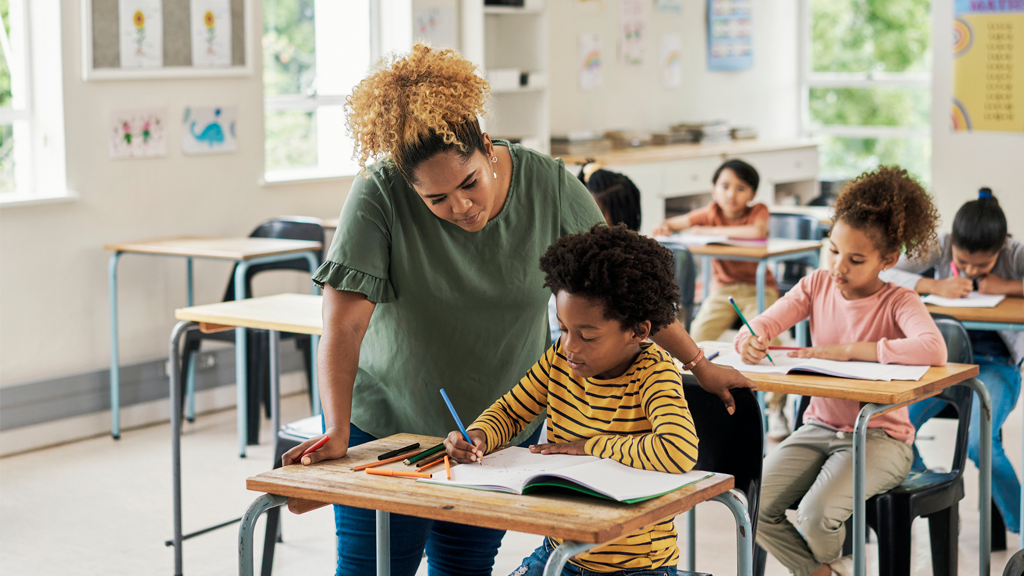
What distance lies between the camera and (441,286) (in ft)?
5.67

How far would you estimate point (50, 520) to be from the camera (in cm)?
337

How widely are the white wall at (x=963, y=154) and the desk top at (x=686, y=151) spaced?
1254 millimetres

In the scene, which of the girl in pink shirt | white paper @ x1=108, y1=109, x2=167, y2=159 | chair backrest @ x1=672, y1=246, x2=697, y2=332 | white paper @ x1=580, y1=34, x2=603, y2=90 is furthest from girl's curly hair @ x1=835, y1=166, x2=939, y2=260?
white paper @ x1=580, y1=34, x2=603, y2=90

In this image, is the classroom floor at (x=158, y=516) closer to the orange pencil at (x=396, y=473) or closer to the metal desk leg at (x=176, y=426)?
the metal desk leg at (x=176, y=426)

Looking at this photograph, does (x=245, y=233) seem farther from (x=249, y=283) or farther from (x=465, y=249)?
(x=465, y=249)

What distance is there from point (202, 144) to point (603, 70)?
9.76 feet

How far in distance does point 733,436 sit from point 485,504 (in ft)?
2.31

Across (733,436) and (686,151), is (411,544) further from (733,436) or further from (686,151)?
(686,151)

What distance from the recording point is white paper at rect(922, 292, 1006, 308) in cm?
303

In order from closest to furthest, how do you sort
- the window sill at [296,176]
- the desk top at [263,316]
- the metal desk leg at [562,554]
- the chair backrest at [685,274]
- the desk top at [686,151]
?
the metal desk leg at [562,554], the desk top at [263,316], the chair backrest at [685,274], the window sill at [296,176], the desk top at [686,151]

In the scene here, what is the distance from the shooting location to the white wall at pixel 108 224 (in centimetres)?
420

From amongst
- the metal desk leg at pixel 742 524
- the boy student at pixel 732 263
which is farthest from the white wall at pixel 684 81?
the metal desk leg at pixel 742 524

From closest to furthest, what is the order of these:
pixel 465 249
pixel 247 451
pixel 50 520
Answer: pixel 465 249, pixel 50 520, pixel 247 451

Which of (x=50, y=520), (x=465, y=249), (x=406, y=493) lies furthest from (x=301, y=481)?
(x=50, y=520)
